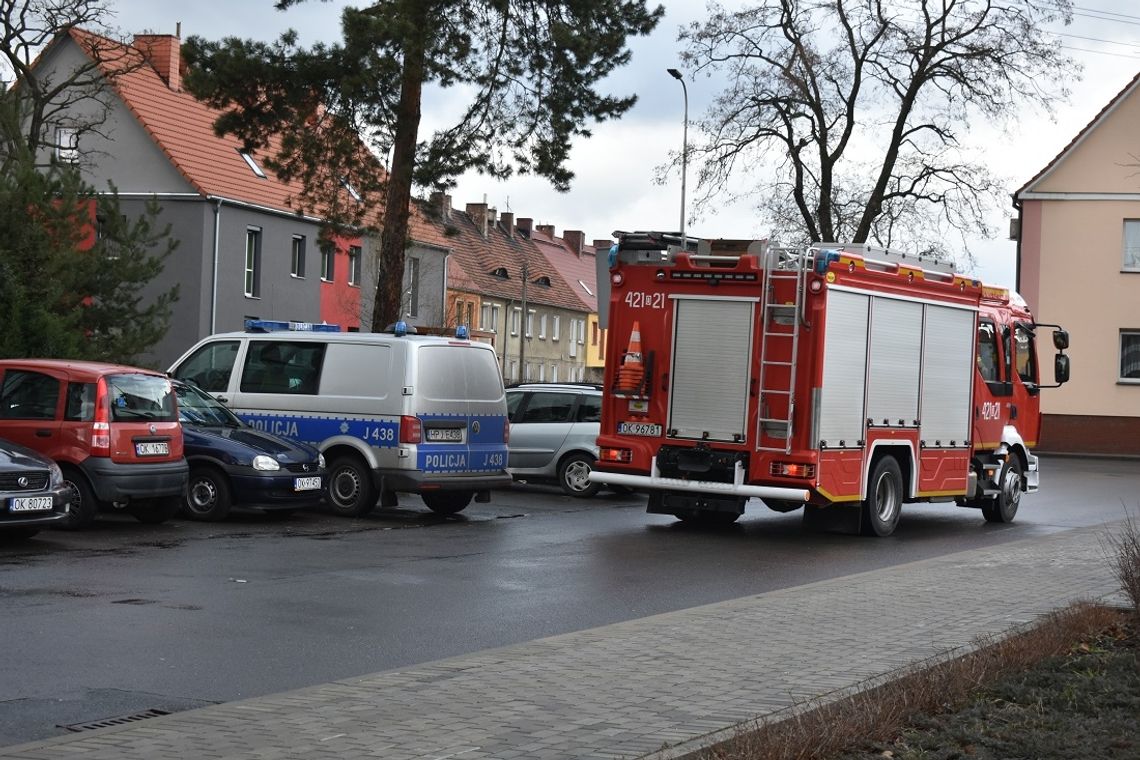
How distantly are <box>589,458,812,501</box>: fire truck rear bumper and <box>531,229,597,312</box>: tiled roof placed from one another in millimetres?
73106

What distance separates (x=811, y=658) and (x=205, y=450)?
9.67m

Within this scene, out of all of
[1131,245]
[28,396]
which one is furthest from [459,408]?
[1131,245]

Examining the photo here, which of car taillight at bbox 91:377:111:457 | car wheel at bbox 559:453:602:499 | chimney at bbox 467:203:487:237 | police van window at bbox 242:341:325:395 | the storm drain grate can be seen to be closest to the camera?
the storm drain grate

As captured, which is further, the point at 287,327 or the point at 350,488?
the point at 287,327

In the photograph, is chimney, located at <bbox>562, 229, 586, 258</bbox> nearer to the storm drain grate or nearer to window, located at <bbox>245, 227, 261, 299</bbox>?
window, located at <bbox>245, 227, 261, 299</bbox>

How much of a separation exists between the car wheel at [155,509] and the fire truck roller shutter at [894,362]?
773cm

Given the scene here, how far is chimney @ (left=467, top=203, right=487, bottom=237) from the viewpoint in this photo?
84.1m

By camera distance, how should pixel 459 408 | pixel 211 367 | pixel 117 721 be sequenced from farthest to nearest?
pixel 211 367
pixel 459 408
pixel 117 721

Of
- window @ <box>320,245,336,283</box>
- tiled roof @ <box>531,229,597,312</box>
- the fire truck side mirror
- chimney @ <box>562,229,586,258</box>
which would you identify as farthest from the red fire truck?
chimney @ <box>562,229,586,258</box>

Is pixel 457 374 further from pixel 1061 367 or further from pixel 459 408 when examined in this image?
pixel 1061 367

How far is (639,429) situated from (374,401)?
10.2ft

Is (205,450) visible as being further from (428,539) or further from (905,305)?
(905,305)

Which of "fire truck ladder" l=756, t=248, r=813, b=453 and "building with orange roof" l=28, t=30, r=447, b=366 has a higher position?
"building with orange roof" l=28, t=30, r=447, b=366

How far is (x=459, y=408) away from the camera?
59.4ft
